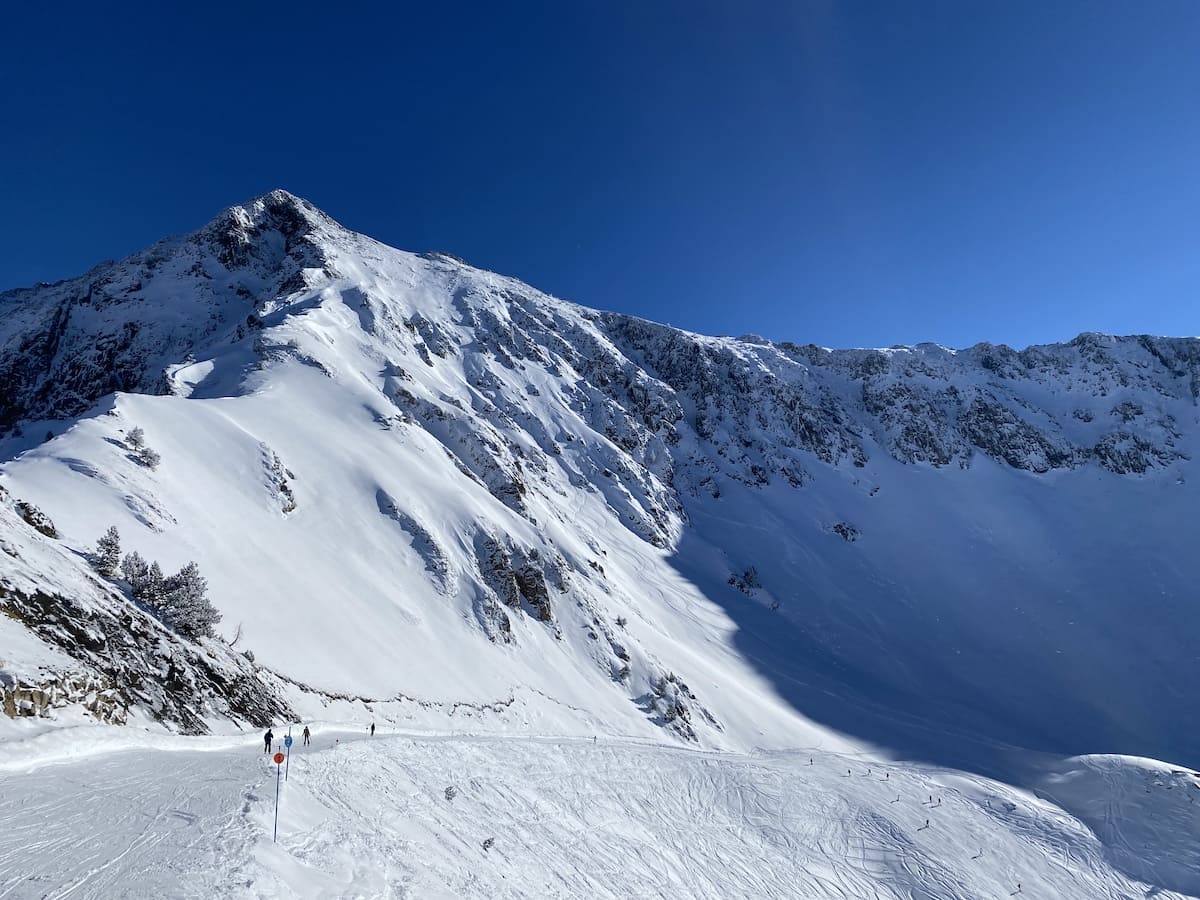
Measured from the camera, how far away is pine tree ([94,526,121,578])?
63.6ft

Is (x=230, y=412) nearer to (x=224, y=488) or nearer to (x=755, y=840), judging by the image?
(x=224, y=488)

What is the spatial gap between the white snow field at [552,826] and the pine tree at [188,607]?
5044 millimetres

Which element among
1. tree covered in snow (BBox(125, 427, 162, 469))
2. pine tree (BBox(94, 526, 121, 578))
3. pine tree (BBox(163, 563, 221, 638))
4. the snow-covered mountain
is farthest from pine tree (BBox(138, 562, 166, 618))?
tree covered in snow (BBox(125, 427, 162, 469))

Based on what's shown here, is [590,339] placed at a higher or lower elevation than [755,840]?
higher

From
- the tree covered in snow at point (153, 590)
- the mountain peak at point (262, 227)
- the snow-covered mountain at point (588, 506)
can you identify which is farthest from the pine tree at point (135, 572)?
the mountain peak at point (262, 227)

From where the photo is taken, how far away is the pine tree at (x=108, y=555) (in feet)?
63.6

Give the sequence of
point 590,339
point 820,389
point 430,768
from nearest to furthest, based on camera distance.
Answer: point 430,768, point 590,339, point 820,389

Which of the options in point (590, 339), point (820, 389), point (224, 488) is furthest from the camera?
point (820, 389)

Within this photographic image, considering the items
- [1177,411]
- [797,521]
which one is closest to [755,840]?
[797,521]

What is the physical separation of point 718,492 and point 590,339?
35908 millimetres

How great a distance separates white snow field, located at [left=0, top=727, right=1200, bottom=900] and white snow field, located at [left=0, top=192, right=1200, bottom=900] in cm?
12

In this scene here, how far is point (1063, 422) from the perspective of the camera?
111m

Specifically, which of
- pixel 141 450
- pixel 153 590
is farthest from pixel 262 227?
pixel 153 590

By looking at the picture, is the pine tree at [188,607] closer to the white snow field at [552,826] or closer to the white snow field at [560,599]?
the white snow field at [560,599]
